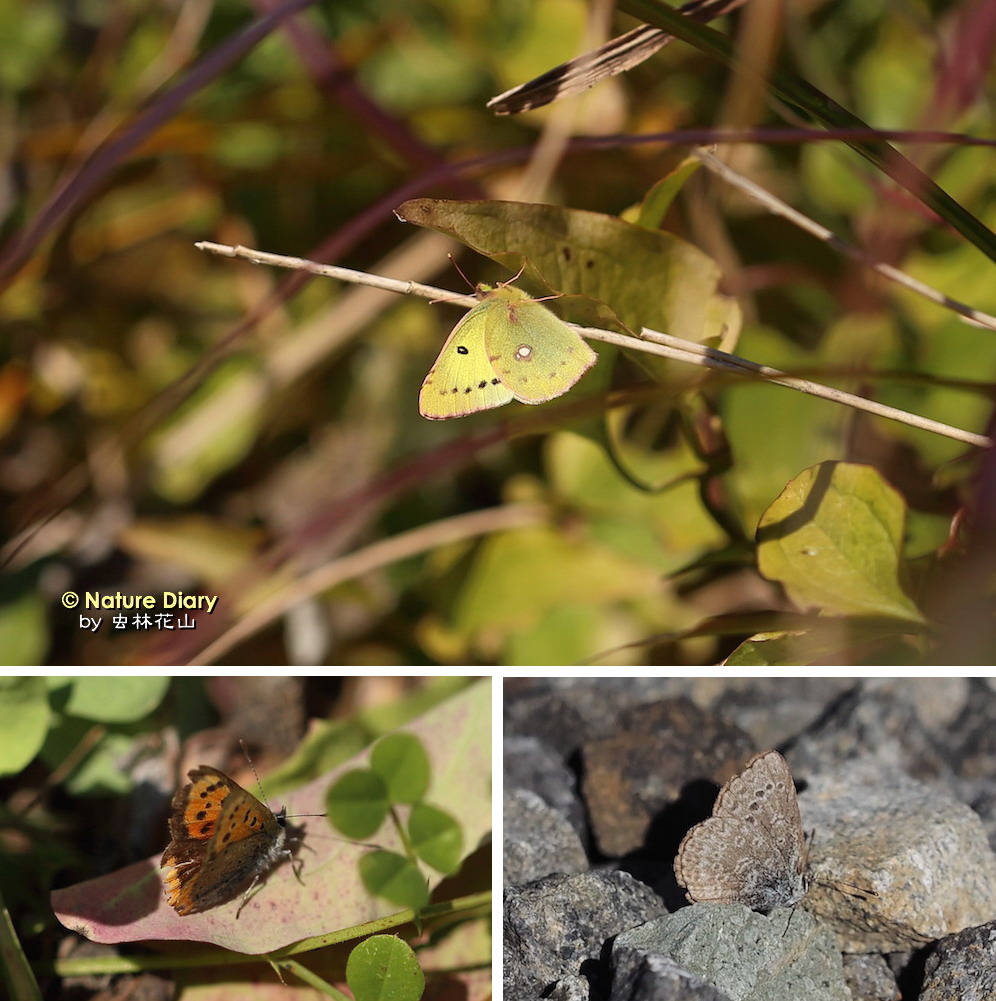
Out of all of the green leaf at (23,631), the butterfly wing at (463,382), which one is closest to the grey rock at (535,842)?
the butterfly wing at (463,382)

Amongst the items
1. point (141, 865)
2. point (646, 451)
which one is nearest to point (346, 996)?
point (141, 865)

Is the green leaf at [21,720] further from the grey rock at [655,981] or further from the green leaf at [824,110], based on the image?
the green leaf at [824,110]

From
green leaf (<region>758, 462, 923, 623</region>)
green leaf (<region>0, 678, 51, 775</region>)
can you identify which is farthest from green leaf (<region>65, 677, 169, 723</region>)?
green leaf (<region>758, 462, 923, 623</region>)

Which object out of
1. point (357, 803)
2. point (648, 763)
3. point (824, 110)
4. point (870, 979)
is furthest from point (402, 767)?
point (824, 110)

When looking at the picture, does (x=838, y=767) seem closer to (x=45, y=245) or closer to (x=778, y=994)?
(x=778, y=994)

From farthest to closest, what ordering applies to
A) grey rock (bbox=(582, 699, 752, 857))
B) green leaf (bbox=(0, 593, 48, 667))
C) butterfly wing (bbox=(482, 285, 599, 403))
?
green leaf (bbox=(0, 593, 48, 667)) → grey rock (bbox=(582, 699, 752, 857)) → butterfly wing (bbox=(482, 285, 599, 403))

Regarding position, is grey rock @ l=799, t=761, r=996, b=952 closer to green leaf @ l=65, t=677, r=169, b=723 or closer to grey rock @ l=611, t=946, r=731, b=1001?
grey rock @ l=611, t=946, r=731, b=1001
